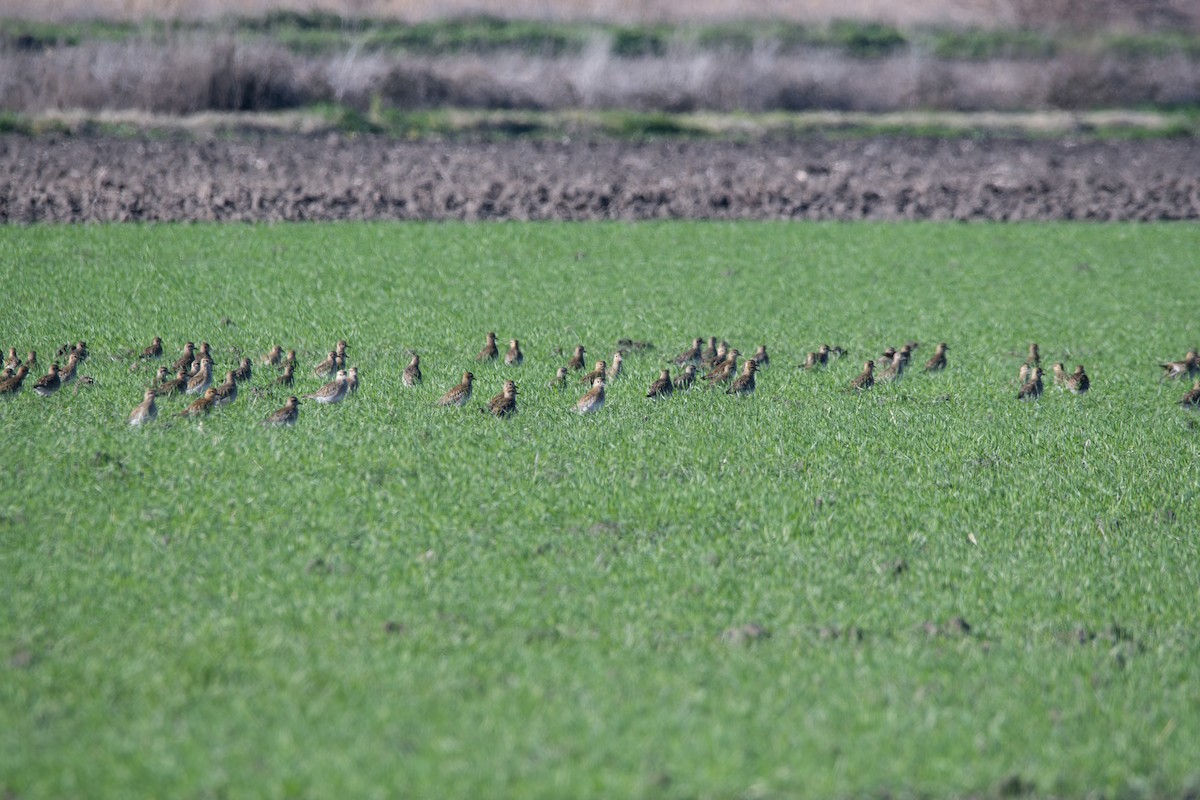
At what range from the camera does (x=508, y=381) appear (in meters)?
13.2

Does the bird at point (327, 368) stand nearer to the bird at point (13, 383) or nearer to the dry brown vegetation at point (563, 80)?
the bird at point (13, 383)

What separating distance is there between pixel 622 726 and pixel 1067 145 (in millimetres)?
28269

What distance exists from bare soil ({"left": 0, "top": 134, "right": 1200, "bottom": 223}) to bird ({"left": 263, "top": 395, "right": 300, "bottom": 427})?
1288 cm

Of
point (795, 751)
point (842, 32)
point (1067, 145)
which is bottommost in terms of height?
point (795, 751)

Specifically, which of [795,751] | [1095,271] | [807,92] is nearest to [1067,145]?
[807,92]

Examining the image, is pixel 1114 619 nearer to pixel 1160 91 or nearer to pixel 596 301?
pixel 596 301

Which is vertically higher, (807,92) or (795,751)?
(807,92)

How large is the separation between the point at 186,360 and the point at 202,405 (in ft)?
5.59

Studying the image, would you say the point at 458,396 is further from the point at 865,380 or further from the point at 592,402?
the point at 865,380

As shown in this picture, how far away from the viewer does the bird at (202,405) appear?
12266mm

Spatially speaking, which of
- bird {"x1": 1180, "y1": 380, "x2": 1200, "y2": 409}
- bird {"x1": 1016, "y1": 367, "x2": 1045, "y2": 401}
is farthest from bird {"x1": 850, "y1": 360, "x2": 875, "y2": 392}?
bird {"x1": 1180, "y1": 380, "x2": 1200, "y2": 409}

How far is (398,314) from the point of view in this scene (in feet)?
57.6

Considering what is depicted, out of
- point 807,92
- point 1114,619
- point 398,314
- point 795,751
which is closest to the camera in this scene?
point 795,751

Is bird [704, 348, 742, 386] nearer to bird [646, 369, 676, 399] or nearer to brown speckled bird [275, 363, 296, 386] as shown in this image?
bird [646, 369, 676, 399]
